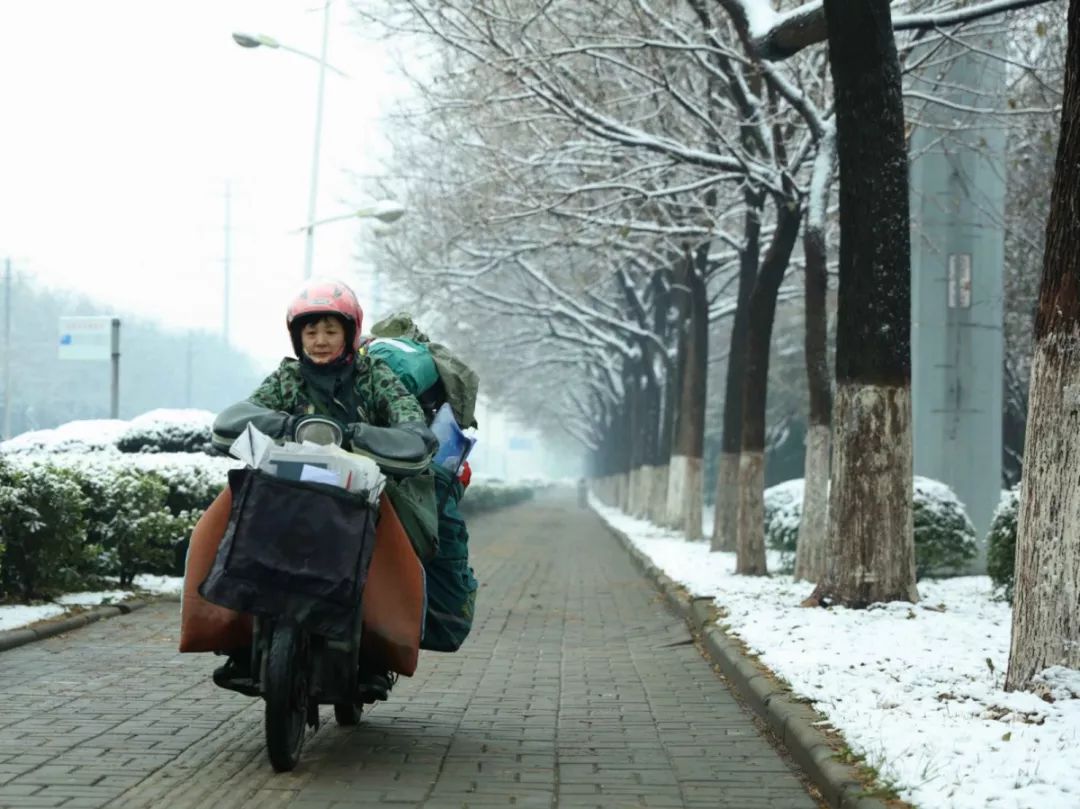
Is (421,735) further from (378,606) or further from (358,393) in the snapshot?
(358,393)

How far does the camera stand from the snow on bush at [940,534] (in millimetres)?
17250

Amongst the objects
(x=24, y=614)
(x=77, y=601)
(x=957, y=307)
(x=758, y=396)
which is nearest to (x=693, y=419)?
(x=957, y=307)

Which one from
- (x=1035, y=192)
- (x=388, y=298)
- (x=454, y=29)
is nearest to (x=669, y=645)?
(x=454, y=29)

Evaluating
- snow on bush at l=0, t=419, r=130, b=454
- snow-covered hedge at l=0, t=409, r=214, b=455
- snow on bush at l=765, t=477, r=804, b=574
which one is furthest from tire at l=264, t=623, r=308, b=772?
snow on bush at l=765, t=477, r=804, b=574

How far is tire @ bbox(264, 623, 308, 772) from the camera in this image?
6094mm

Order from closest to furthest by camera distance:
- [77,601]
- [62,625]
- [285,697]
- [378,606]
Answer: [285,697] → [378,606] → [62,625] → [77,601]

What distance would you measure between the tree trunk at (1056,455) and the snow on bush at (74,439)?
549 inches

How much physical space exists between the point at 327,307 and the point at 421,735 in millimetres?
2162

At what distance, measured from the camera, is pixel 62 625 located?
38.5 feet

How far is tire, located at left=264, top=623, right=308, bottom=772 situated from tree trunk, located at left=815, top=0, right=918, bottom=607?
681 cm

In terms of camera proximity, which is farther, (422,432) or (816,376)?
(816,376)

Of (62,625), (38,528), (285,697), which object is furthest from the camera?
(38,528)

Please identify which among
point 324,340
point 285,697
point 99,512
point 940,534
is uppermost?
point 324,340

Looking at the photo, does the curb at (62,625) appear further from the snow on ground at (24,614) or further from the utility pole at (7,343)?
the utility pole at (7,343)
